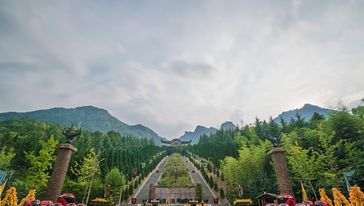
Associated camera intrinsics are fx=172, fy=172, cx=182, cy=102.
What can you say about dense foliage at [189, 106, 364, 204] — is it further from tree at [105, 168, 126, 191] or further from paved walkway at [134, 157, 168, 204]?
tree at [105, 168, 126, 191]

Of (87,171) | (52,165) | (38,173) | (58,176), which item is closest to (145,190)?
(87,171)

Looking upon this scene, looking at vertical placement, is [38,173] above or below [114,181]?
above

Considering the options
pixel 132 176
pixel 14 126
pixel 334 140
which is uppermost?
pixel 14 126

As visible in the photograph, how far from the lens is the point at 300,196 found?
57.6ft

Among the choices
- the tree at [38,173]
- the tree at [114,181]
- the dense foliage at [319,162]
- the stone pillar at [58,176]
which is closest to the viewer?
the stone pillar at [58,176]

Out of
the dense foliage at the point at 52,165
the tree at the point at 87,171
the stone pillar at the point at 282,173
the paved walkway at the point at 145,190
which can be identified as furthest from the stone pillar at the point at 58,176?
the paved walkway at the point at 145,190

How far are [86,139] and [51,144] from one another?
2036 centimetres

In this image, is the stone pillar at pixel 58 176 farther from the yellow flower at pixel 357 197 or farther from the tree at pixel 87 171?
the yellow flower at pixel 357 197

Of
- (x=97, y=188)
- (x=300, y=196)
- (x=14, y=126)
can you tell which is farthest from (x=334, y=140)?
(x=14, y=126)

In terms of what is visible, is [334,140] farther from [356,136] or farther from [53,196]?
[53,196]

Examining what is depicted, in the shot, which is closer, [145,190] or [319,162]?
[319,162]

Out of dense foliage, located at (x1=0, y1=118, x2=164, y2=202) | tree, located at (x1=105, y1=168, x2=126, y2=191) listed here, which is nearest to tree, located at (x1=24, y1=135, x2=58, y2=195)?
dense foliage, located at (x1=0, y1=118, x2=164, y2=202)

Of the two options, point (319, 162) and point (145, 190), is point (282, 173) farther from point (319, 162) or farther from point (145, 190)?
point (145, 190)

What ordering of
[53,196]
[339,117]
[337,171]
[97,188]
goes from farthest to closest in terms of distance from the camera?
[97,188] < [339,117] < [337,171] < [53,196]
